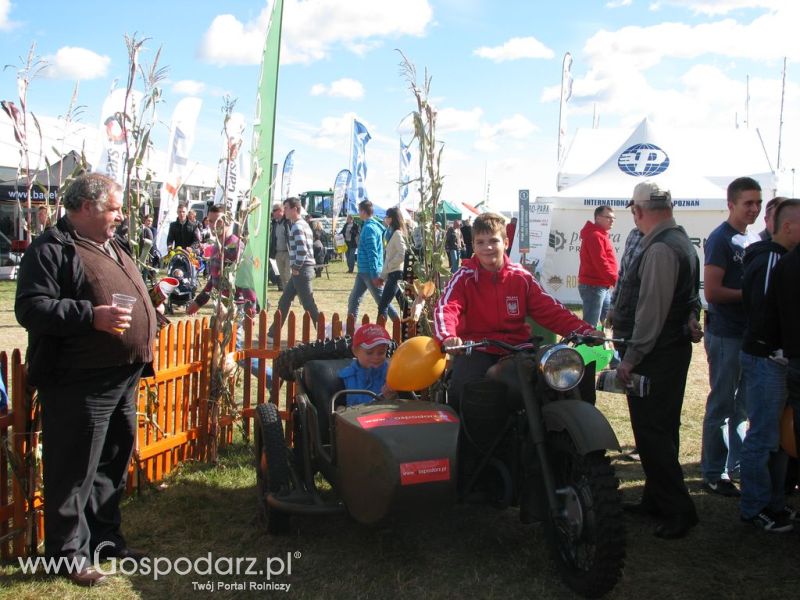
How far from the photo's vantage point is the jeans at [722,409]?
439 cm

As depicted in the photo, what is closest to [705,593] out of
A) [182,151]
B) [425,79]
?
[425,79]

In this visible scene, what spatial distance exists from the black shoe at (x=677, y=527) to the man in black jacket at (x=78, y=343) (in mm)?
2816

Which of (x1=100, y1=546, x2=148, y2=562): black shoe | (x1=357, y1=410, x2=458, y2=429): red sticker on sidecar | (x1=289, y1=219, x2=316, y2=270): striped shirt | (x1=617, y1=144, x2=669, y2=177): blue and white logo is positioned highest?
(x1=617, y1=144, x2=669, y2=177): blue and white logo

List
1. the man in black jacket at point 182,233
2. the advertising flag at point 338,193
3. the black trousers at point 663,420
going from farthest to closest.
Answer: the advertising flag at point 338,193 < the man in black jacket at point 182,233 < the black trousers at point 663,420

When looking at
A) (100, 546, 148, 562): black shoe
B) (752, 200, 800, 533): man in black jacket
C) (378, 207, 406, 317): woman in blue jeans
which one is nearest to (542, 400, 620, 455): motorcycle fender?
(752, 200, 800, 533): man in black jacket

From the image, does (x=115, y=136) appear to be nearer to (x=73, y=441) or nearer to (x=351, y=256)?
(x=73, y=441)

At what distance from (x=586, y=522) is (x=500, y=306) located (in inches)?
47.8

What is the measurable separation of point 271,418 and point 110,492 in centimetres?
91

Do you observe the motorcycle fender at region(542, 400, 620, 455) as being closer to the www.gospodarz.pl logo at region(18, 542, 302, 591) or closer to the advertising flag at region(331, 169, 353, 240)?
the www.gospodarz.pl logo at region(18, 542, 302, 591)

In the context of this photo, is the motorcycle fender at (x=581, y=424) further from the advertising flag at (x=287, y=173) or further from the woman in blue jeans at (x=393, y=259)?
the advertising flag at (x=287, y=173)

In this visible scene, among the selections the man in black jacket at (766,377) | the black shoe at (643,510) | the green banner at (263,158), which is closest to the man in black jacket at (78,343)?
the green banner at (263,158)

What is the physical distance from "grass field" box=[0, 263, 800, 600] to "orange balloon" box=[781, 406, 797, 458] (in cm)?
46

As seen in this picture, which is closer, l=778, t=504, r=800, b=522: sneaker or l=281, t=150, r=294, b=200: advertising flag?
l=778, t=504, r=800, b=522: sneaker

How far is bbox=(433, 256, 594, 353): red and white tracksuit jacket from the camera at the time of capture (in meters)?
3.73
